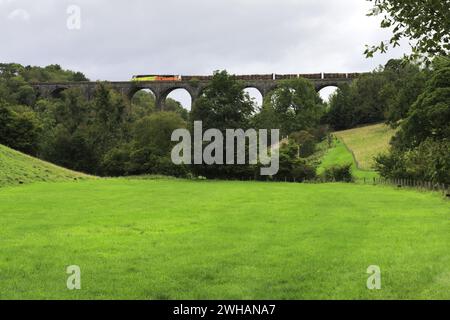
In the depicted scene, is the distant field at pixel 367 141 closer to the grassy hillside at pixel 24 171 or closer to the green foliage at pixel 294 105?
the green foliage at pixel 294 105

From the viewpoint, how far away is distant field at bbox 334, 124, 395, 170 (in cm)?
6559

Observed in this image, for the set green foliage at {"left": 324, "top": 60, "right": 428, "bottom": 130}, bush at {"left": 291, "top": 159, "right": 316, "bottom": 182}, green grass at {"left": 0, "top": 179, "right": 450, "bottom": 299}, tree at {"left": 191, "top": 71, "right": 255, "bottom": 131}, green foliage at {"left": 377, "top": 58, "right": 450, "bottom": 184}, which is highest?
green foliage at {"left": 324, "top": 60, "right": 428, "bottom": 130}

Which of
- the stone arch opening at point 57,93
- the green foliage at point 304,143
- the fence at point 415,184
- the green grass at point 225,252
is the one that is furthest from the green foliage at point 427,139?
the stone arch opening at point 57,93

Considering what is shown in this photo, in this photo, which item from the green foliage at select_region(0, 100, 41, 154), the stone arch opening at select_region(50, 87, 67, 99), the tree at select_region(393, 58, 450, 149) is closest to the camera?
the tree at select_region(393, 58, 450, 149)

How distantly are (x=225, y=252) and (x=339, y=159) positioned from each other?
2329 inches

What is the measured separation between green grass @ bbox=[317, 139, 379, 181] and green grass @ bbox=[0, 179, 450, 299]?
33.4 metres

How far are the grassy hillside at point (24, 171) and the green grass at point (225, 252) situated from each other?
19.2 m

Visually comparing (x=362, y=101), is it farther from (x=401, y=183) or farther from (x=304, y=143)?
(x=401, y=183)

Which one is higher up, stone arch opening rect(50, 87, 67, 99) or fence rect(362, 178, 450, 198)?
stone arch opening rect(50, 87, 67, 99)

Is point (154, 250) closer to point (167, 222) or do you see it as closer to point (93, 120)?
point (167, 222)

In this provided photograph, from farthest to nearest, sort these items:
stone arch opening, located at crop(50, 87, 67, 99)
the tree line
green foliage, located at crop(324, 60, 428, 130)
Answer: stone arch opening, located at crop(50, 87, 67, 99) → green foliage, located at crop(324, 60, 428, 130) → the tree line

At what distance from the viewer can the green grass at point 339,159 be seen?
183 feet

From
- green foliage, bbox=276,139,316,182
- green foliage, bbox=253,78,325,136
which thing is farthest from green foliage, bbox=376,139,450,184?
green foliage, bbox=253,78,325,136

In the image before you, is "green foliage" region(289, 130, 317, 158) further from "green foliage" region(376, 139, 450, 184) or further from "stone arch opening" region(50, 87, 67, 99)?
"stone arch opening" region(50, 87, 67, 99)
